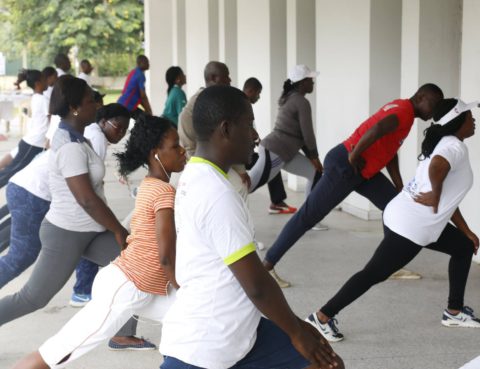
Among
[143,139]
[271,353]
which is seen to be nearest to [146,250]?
[143,139]

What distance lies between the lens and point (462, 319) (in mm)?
5152

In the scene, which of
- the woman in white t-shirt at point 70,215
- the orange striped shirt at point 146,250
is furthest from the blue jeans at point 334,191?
the orange striped shirt at point 146,250

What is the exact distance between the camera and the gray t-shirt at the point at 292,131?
7.37 m

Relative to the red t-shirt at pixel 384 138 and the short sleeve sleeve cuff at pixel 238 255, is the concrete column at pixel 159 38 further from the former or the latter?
the short sleeve sleeve cuff at pixel 238 255

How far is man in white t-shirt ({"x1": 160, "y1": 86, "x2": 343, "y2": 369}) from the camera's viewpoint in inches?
101

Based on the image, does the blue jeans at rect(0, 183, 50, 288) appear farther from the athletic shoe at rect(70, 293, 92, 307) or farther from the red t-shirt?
the red t-shirt

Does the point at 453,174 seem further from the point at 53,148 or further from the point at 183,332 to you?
the point at 183,332

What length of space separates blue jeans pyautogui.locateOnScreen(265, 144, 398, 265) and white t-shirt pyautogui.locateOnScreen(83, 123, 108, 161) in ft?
4.78

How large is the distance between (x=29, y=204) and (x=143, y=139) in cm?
146

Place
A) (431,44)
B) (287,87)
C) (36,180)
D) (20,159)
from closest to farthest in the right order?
1. (36,180)
2. (287,87)
3. (431,44)
4. (20,159)

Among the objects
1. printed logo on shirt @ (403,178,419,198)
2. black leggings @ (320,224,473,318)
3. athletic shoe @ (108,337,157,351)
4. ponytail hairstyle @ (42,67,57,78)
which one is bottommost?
athletic shoe @ (108,337,157,351)

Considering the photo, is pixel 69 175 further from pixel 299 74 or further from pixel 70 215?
pixel 299 74

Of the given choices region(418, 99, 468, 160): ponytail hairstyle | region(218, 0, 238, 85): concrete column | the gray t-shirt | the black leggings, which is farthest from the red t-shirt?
region(218, 0, 238, 85): concrete column

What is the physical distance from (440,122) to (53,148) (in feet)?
7.26
